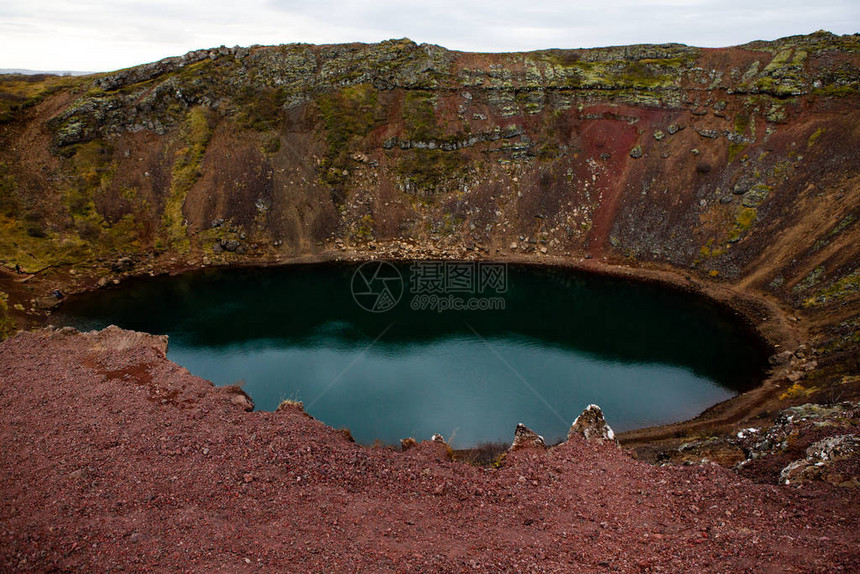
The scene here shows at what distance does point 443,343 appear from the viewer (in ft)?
148

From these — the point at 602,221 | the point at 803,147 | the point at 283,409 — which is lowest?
the point at 283,409

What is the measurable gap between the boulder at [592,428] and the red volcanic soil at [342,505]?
594 mm

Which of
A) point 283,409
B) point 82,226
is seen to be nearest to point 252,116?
point 82,226

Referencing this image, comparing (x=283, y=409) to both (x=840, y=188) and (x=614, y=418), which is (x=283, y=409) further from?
(x=840, y=188)

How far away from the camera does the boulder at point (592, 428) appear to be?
914 inches

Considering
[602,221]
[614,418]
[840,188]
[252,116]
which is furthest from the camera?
[252,116]

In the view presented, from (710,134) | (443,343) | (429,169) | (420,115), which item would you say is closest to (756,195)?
(710,134)

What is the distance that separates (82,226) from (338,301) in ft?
101

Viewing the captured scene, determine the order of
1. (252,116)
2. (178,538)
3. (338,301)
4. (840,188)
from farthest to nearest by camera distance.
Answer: (252,116) < (338,301) < (840,188) < (178,538)

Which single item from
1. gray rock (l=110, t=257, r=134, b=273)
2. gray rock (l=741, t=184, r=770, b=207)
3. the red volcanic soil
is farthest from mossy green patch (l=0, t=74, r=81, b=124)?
gray rock (l=741, t=184, r=770, b=207)

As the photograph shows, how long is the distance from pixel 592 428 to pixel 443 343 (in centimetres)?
2268

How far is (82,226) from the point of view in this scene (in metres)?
55.8

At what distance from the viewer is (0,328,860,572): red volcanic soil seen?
15.2m

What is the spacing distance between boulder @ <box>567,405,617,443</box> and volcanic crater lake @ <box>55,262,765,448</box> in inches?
335
